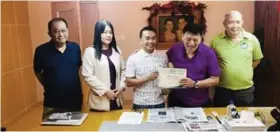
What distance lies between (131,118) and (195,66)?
548 millimetres

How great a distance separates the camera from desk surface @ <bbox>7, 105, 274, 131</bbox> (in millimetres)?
1675

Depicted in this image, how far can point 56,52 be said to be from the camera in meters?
1.95

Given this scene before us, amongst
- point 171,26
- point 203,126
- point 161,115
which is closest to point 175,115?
point 161,115

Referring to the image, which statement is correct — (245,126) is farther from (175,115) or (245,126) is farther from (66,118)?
(66,118)

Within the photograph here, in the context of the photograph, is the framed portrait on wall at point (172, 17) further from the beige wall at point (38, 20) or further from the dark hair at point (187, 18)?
the beige wall at point (38, 20)

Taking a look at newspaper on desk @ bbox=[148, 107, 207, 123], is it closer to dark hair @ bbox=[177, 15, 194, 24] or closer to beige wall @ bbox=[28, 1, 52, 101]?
beige wall @ bbox=[28, 1, 52, 101]

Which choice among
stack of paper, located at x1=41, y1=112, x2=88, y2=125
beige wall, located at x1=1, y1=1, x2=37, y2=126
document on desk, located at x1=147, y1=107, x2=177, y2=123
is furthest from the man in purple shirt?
beige wall, located at x1=1, y1=1, x2=37, y2=126

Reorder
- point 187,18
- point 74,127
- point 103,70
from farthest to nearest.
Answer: point 187,18 < point 103,70 < point 74,127

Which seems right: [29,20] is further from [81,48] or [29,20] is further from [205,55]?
[205,55]

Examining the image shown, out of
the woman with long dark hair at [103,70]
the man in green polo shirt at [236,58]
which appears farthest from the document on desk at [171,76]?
the man in green polo shirt at [236,58]

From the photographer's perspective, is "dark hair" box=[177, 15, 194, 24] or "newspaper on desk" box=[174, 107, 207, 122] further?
"dark hair" box=[177, 15, 194, 24]

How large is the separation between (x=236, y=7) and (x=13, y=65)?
202 cm

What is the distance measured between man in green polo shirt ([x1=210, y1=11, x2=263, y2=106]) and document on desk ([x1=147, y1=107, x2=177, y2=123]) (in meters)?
0.51

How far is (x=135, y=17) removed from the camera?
2811 millimetres
